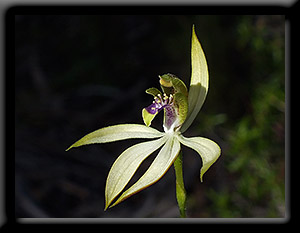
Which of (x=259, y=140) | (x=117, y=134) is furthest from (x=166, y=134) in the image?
(x=259, y=140)

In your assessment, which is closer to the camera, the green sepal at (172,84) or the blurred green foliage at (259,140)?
the green sepal at (172,84)

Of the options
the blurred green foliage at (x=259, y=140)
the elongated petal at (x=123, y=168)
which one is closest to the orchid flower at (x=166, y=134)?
the elongated petal at (x=123, y=168)

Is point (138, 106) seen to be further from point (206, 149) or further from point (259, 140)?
point (206, 149)

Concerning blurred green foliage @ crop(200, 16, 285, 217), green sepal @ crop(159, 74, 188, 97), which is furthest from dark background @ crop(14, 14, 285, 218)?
green sepal @ crop(159, 74, 188, 97)

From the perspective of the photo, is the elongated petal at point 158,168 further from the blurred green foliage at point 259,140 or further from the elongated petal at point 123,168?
the blurred green foliage at point 259,140

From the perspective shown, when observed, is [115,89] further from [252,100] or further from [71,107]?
[252,100]

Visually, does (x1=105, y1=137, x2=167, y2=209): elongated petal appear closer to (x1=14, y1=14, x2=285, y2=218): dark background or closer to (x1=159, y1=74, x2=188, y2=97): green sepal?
(x1=159, y1=74, x2=188, y2=97): green sepal
